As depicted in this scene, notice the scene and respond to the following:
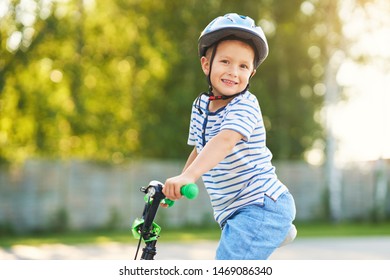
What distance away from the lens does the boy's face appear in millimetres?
3031

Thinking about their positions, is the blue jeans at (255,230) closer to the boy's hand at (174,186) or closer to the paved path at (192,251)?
the boy's hand at (174,186)

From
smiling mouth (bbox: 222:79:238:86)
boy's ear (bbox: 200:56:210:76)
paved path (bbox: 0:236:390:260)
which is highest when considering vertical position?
boy's ear (bbox: 200:56:210:76)

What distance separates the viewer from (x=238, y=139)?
2.89 meters

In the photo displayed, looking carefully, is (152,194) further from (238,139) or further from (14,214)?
(14,214)

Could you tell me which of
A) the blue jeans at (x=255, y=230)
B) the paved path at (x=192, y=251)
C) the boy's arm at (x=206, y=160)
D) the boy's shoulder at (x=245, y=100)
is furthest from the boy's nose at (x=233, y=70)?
the paved path at (x=192, y=251)

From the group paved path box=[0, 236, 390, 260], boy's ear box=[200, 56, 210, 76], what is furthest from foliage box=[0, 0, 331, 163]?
boy's ear box=[200, 56, 210, 76]

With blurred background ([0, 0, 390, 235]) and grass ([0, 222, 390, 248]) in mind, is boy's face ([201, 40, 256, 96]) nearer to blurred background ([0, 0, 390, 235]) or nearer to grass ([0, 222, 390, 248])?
grass ([0, 222, 390, 248])

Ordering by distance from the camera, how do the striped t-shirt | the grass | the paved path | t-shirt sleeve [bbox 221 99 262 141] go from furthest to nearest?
the grass, the paved path, the striped t-shirt, t-shirt sleeve [bbox 221 99 262 141]

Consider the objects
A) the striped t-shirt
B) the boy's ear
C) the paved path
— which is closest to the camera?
the striped t-shirt

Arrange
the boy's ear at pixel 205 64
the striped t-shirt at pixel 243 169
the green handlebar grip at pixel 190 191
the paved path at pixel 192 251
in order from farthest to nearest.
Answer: the paved path at pixel 192 251
the boy's ear at pixel 205 64
the striped t-shirt at pixel 243 169
the green handlebar grip at pixel 190 191

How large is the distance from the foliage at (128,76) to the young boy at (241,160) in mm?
13178

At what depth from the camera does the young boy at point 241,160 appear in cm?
295

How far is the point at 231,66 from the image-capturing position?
3033 mm

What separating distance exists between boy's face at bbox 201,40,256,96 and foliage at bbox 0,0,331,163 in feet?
43.4
